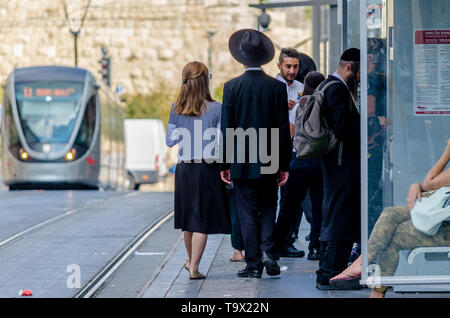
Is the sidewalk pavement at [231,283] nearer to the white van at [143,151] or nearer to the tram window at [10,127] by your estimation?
the tram window at [10,127]

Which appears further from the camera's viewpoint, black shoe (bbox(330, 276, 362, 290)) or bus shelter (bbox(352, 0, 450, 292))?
black shoe (bbox(330, 276, 362, 290))

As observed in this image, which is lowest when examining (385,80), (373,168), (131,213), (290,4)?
(131,213)

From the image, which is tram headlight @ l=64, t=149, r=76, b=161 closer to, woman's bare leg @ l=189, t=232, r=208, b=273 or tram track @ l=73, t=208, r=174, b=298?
tram track @ l=73, t=208, r=174, b=298

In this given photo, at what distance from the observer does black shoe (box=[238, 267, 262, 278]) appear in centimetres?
788

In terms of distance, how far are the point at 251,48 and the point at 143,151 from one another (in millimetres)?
28861

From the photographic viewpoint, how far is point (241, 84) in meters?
7.93

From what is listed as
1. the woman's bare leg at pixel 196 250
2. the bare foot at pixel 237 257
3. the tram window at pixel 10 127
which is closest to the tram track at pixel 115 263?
the woman's bare leg at pixel 196 250

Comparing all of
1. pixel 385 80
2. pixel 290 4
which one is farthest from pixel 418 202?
pixel 290 4

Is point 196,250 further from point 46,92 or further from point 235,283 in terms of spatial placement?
point 46,92

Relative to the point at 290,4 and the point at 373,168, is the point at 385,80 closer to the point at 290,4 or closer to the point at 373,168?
the point at 373,168

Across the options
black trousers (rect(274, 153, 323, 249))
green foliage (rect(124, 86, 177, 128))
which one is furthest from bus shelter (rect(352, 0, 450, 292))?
green foliage (rect(124, 86, 177, 128))

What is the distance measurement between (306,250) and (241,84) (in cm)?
253

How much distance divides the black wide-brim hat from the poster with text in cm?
155

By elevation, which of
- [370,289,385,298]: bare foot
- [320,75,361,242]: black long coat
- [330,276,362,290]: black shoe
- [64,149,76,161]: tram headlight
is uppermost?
[320,75,361,242]: black long coat
